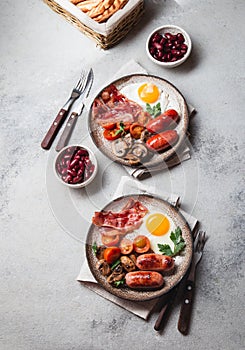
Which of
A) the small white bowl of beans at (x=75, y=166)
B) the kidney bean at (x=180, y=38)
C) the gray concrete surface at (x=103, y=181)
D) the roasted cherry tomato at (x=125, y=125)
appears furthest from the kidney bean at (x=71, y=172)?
the kidney bean at (x=180, y=38)

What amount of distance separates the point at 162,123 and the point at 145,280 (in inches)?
35.3

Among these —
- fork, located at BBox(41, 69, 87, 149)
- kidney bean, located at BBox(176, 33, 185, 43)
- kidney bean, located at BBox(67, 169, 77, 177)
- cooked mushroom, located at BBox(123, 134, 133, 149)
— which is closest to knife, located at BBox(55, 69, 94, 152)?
fork, located at BBox(41, 69, 87, 149)

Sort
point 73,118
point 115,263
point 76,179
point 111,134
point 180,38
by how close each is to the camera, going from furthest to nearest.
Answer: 1. point 180,38
2. point 73,118
3. point 111,134
4. point 76,179
5. point 115,263

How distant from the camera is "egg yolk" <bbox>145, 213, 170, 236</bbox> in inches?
106

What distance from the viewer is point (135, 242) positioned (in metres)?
2.67

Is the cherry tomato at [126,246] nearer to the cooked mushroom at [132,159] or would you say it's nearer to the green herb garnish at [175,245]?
the green herb garnish at [175,245]

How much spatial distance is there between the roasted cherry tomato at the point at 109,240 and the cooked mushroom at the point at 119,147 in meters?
0.47

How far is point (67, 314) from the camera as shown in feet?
8.80

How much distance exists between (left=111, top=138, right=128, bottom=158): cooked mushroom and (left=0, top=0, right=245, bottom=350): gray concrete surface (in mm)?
115

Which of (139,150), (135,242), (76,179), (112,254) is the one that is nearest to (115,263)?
(112,254)

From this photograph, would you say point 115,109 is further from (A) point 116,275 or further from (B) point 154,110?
(A) point 116,275

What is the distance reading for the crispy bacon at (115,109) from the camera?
294 cm

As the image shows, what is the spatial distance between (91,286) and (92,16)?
1.62 meters

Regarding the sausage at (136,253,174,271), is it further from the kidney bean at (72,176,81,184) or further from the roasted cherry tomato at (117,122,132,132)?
the roasted cherry tomato at (117,122,132,132)
